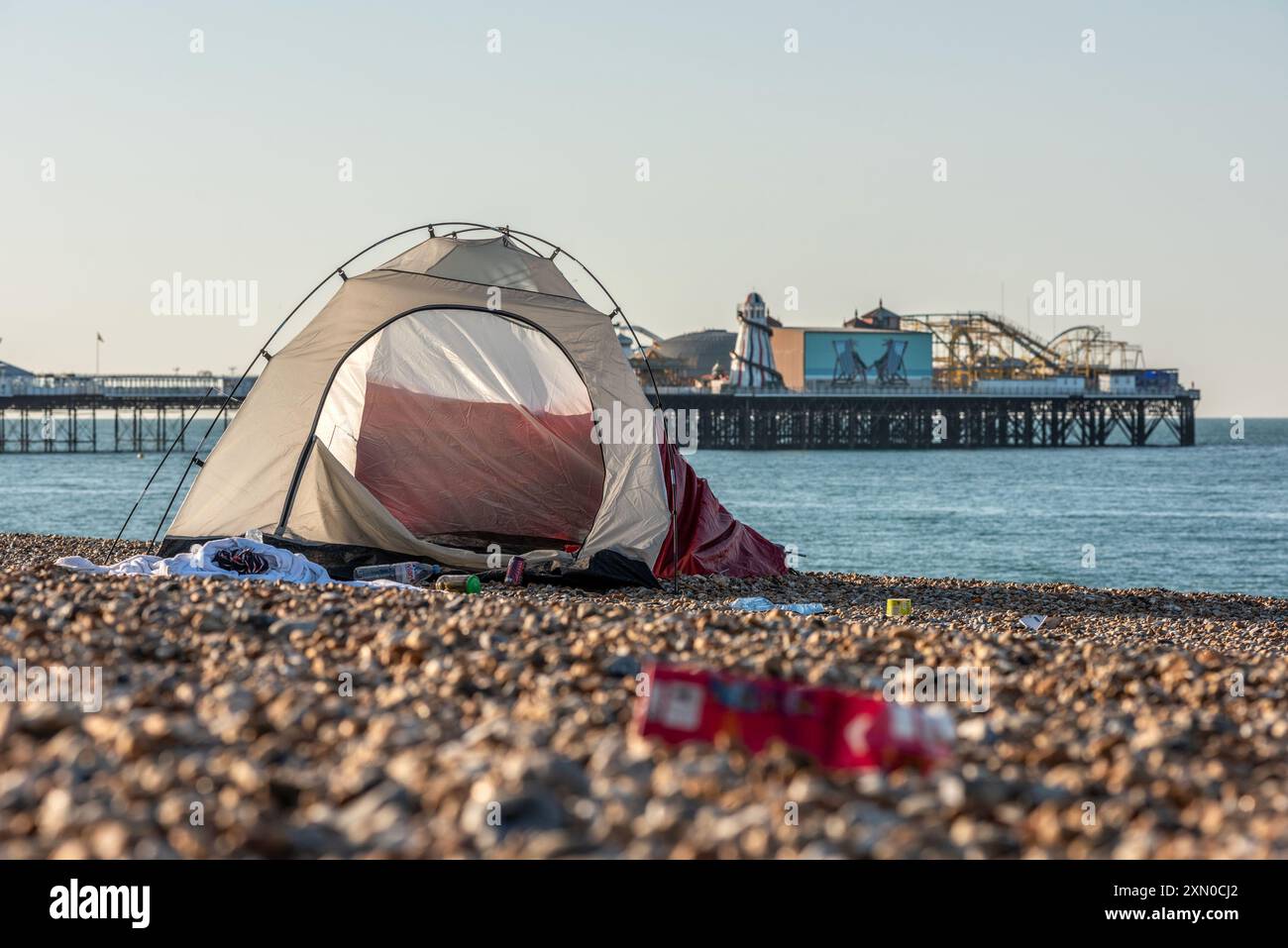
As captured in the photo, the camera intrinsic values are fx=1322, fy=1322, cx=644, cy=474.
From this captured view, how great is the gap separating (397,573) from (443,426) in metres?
2.16

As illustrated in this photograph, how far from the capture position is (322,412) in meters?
9.98

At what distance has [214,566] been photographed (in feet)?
25.4

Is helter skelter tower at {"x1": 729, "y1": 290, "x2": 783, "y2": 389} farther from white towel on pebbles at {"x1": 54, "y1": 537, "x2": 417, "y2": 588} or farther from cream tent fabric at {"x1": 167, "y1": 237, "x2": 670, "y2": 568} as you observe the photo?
white towel on pebbles at {"x1": 54, "y1": 537, "x2": 417, "y2": 588}

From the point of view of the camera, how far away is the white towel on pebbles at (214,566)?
7609 millimetres

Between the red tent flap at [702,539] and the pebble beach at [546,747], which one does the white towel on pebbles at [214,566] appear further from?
the red tent flap at [702,539]

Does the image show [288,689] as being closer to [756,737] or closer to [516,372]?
[756,737]

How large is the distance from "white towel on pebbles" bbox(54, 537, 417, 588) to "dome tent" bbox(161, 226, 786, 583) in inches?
34.2

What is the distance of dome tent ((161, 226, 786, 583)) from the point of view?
9.10 m

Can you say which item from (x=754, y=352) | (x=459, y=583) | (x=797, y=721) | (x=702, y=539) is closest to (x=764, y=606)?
(x=459, y=583)

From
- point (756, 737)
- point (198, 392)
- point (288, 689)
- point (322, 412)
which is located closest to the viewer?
point (756, 737)

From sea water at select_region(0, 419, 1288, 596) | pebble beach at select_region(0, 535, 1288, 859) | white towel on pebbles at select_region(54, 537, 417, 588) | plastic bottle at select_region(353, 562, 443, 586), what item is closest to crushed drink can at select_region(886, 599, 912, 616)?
pebble beach at select_region(0, 535, 1288, 859)

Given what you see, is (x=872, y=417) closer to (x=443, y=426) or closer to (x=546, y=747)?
(x=443, y=426)
